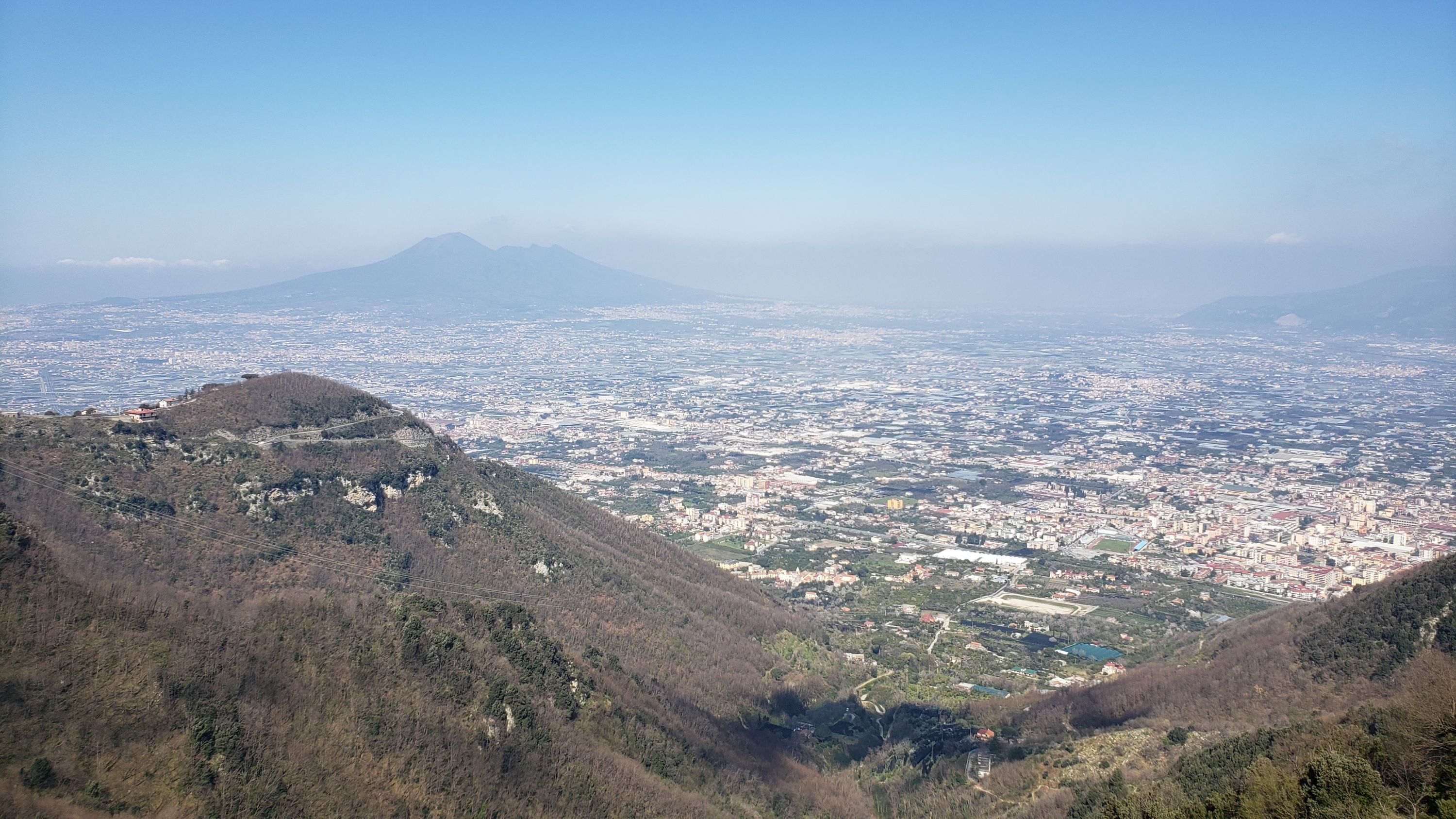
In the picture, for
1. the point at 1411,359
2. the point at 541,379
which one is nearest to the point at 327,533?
the point at 541,379

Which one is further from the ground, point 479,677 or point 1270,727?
point 479,677

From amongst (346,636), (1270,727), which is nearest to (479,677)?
(346,636)

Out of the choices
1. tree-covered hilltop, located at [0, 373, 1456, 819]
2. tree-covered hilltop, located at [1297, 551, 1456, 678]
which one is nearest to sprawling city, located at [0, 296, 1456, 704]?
tree-covered hilltop, located at [0, 373, 1456, 819]

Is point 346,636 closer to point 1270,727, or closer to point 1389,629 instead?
point 1270,727

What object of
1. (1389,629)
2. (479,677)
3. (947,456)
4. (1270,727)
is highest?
(1389,629)

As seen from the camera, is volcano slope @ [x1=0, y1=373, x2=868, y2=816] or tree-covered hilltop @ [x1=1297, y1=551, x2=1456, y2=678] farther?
tree-covered hilltop @ [x1=1297, y1=551, x2=1456, y2=678]

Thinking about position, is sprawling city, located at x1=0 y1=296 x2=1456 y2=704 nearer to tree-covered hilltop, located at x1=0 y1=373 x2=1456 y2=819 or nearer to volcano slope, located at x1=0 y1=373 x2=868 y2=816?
tree-covered hilltop, located at x1=0 y1=373 x2=1456 y2=819

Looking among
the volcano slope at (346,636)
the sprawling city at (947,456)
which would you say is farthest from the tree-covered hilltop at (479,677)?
the sprawling city at (947,456)

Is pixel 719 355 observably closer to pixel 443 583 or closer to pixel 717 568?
pixel 717 568
